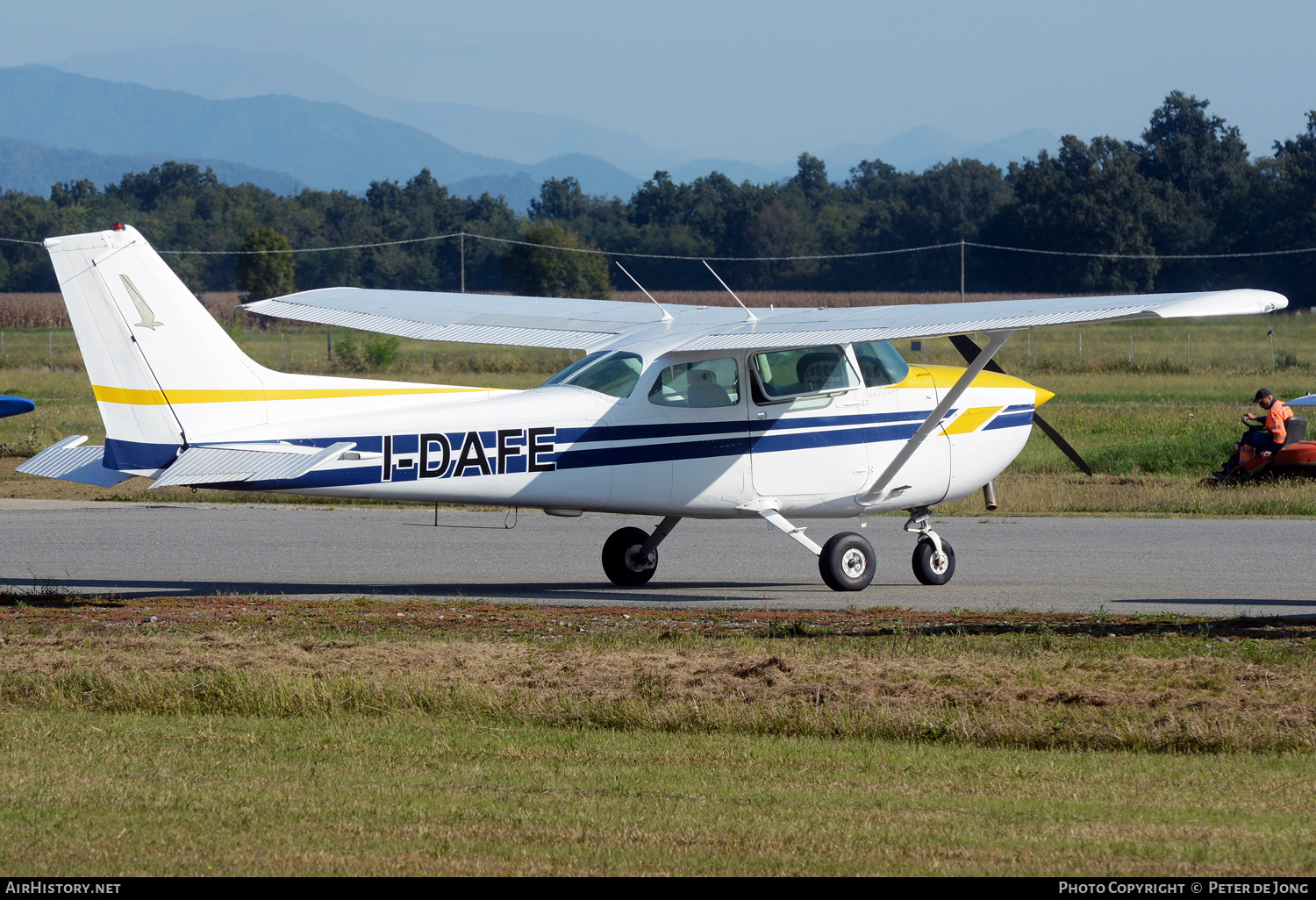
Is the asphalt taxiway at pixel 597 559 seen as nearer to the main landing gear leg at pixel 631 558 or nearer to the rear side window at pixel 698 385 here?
the main landing gear leg at pixel 631 558

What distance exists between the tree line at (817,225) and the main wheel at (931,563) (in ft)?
229

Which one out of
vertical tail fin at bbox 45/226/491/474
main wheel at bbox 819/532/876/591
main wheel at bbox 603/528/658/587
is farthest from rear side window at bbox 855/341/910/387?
vertical tail fin at bbox 45/226/491/474

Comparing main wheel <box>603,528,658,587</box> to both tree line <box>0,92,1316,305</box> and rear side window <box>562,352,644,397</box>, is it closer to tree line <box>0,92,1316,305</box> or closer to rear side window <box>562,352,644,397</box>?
rear side window <box>562,352,644,397</box>

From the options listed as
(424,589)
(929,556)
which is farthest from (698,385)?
(424,589)

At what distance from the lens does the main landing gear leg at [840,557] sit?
12.6 m

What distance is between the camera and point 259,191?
119 metres

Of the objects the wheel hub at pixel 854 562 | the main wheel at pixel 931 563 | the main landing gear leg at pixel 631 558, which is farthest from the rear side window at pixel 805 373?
the main landing gear leg at pixel 631 558

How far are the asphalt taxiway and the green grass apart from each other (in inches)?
191

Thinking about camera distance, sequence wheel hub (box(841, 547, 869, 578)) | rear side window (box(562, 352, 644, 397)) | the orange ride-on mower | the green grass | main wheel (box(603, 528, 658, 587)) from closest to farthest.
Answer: the green grass → rear side window (box(562, 352, 644, 397)) → wheel hub (box(841, 547, 869, 578)) → main wheel (box(603, 528, 658, 587)) → the orange ride-on mower

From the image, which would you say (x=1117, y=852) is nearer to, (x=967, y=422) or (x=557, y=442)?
(x=557, y=442)

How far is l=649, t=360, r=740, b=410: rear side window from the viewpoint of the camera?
1231 centimetres

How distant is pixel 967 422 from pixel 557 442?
13.2 ft

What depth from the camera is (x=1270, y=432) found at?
1991cm

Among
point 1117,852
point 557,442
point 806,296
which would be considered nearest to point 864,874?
point 1117,852
